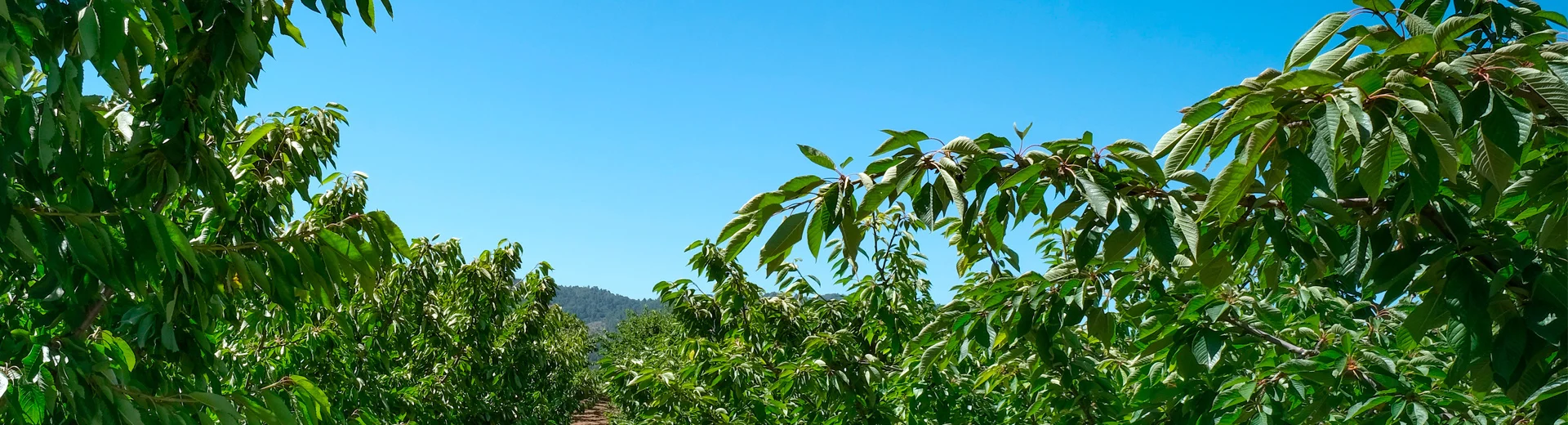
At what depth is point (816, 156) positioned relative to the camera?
139 centimetres

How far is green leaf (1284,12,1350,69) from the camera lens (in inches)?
58.1

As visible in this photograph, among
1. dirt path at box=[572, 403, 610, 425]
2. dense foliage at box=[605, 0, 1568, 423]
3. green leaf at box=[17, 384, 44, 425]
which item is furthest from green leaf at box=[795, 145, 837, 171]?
dirt path at box=[572, 403, 610, 425]

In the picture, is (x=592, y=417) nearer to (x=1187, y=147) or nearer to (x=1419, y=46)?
(x=1187, y=147)

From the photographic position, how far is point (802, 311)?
551 cm

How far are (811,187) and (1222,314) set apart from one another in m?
1.50

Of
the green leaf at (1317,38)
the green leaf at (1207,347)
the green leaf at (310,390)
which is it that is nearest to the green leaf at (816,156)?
the green leaf at (1317,38)

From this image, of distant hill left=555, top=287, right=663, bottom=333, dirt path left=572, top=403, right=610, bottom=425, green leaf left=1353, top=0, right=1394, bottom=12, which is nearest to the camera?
green leaf left=1353, top=0, right=1394, bottom=12

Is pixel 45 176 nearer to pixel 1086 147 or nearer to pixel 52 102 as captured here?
pixel 52 102

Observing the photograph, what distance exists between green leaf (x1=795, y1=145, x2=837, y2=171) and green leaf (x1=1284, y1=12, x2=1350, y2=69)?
845mm

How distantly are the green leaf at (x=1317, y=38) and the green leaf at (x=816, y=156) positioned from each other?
0.84 m

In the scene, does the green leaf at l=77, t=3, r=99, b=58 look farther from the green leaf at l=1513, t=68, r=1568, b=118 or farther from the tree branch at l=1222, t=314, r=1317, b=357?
the tree branch at l=1222, t=314, r=1317, b=357

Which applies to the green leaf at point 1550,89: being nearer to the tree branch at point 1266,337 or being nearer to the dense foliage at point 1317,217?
the dense foliage at point 1317,217

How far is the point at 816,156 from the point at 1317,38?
913 mm

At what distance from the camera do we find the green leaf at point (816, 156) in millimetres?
1379
